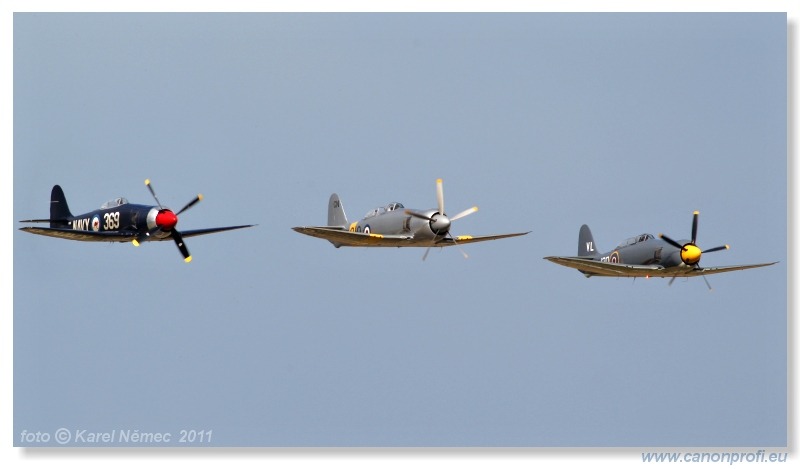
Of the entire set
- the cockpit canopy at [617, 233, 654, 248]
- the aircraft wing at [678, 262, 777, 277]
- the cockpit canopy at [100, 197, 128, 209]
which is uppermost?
the cockpit canopy at [100, 197, 128, 209]

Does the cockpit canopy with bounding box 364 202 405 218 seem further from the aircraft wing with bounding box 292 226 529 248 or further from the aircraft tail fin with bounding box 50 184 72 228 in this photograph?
the aircraft tail fin with bounding box 50 184 72 228

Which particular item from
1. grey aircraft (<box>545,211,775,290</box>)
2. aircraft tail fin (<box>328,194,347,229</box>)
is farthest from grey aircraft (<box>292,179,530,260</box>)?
grey aircraft (<box>545,211,775,290</box>)

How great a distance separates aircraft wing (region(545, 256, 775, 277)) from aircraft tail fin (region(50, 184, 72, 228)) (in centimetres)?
1665

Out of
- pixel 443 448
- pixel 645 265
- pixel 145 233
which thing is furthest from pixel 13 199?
pixel 645 265

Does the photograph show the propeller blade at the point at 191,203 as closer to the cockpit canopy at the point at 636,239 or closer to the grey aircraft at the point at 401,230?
the grey aircraft at the point at 401,230

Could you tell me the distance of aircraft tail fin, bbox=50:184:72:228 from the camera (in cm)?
5144

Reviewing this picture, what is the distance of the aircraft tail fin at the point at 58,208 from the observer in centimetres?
5144

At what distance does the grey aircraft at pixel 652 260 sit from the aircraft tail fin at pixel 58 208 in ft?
55.1

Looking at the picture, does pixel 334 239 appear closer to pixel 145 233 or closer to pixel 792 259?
pixel 145 233

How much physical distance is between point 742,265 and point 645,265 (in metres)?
3.33

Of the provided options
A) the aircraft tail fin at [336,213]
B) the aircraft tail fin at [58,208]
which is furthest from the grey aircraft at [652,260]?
the aircraft tail fin at [58,208]

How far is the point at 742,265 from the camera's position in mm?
52125

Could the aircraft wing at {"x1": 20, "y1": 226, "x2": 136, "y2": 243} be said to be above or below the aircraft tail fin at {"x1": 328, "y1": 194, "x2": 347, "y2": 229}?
below

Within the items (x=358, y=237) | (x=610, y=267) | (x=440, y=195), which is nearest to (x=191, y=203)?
(x=358, y=237)
